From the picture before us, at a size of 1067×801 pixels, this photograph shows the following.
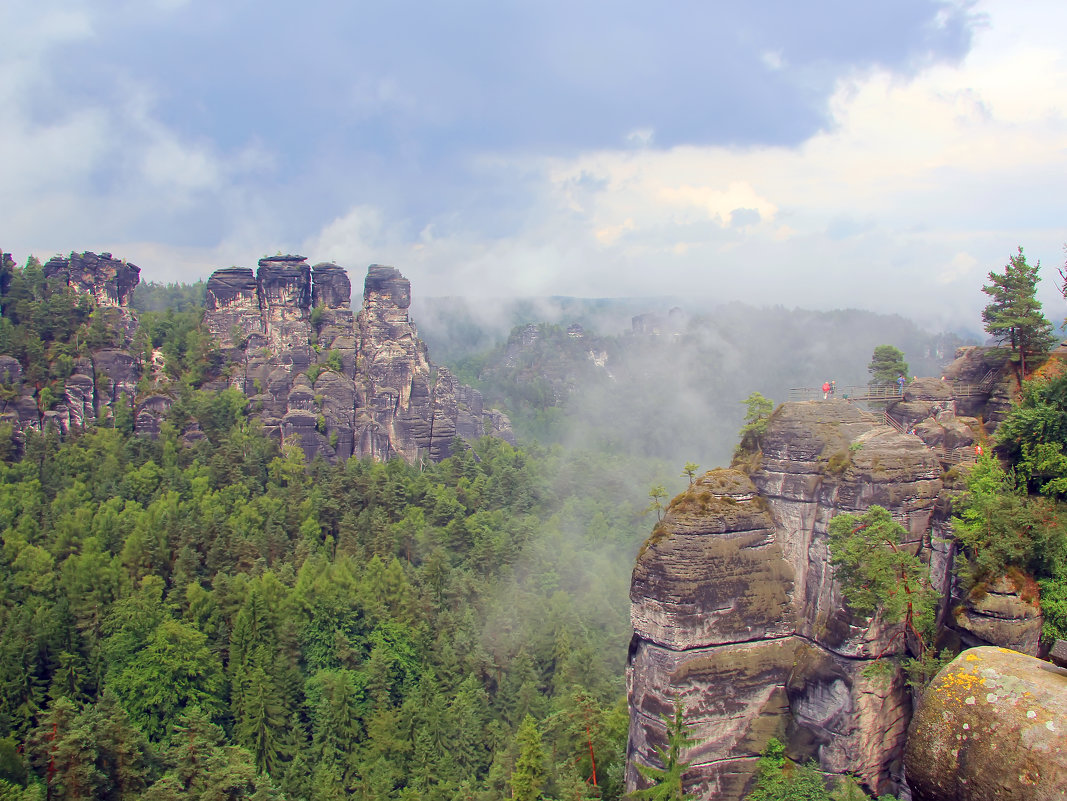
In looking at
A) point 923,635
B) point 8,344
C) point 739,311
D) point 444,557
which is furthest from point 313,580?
point 739,311

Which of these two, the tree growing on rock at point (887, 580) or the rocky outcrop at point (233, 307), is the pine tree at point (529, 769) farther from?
the rocky outcrop at point (233, 307)

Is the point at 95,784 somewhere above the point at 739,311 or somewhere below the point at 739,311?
below

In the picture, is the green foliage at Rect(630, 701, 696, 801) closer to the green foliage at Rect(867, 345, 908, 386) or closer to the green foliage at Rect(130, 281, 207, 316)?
the green foliage at Rect(867, 345, 908, 386)

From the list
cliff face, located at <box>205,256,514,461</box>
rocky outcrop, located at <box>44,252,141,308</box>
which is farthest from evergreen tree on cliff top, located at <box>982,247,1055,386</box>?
rocky outcrop, located at <box>44,252,141,308</box>

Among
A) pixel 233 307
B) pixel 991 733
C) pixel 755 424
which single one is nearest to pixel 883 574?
pixel 755 424

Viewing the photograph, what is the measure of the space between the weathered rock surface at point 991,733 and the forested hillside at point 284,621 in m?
24.7

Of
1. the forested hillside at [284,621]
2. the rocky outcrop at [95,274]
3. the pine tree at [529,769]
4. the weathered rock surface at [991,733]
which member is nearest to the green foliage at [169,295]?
the rocky outcrop at [95,274]

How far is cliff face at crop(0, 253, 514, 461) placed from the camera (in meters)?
69.5

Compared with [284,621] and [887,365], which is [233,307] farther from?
[887,365]

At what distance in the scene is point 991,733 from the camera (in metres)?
3.50

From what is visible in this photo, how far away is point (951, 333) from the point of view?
464ft

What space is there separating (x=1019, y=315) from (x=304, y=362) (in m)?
67.9

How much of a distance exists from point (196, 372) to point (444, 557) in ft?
134

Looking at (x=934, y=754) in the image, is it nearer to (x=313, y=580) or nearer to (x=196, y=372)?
(x=313, y=580)
